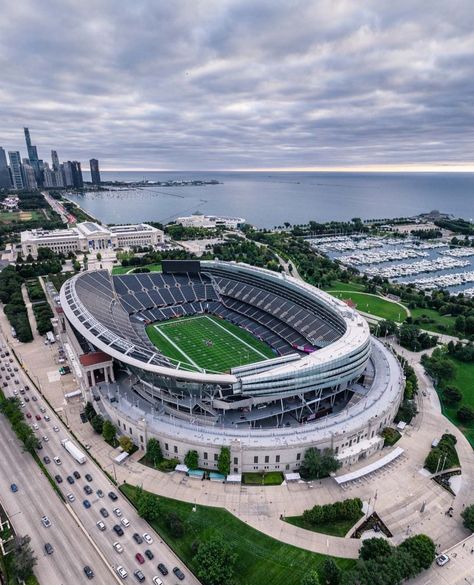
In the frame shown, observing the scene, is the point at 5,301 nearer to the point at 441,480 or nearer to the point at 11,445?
the point at 11,445

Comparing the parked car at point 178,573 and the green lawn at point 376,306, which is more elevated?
the green lawn at point 376,306

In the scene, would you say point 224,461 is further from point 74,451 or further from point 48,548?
point 74,451

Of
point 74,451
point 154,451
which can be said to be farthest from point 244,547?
point 74,451

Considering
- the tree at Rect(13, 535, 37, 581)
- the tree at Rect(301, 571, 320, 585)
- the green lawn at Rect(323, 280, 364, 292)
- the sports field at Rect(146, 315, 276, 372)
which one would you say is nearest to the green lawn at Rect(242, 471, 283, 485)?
the tree at Rect(301, 571, 320, 585)

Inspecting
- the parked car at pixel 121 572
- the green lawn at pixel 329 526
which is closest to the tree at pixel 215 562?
the parked car at pixel 121 572

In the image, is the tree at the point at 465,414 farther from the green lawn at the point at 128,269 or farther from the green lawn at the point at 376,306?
the green lawn at the point at 128,269
